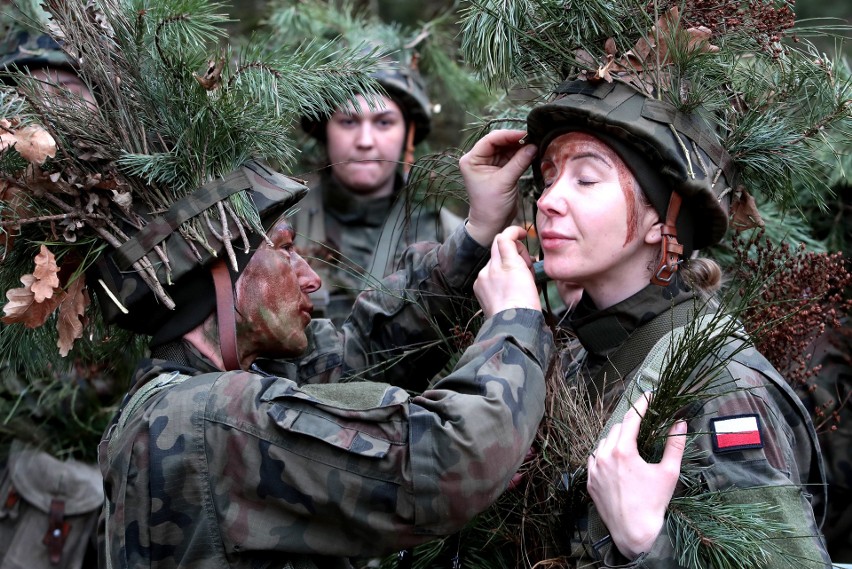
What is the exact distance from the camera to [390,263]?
462cm

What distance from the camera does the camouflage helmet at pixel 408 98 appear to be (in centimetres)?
553

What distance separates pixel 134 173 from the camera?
8.50ft

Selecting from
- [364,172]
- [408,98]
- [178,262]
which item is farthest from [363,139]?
[178,262]

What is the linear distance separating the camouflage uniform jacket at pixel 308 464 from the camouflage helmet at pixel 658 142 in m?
0.71

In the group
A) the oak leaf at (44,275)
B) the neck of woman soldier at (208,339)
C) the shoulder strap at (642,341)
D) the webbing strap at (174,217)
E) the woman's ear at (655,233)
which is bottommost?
the shoulder strap at (642,341)

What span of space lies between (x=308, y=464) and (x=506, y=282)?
81cm

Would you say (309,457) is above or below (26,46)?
below

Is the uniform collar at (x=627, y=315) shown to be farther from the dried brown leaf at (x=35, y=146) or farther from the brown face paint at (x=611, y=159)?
the dried brown leaf at (x=35, y=146)

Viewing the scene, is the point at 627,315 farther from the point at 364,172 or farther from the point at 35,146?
the point at 364,172

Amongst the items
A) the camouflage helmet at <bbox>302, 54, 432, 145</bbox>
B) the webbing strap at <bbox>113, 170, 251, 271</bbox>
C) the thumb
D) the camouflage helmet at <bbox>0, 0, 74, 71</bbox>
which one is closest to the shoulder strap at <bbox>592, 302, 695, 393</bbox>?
the thumb

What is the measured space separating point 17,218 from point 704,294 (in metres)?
2.06

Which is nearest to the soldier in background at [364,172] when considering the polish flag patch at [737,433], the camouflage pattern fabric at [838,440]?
the camouflage pattern fabric at [838,440]

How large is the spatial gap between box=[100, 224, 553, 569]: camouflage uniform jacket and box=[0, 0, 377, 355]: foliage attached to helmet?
390mm

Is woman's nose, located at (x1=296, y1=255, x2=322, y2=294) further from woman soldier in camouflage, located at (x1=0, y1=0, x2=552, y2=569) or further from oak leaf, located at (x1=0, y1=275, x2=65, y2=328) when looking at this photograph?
oak leaf, located at (x1=0, y1=275, x2=65, y2=328)
